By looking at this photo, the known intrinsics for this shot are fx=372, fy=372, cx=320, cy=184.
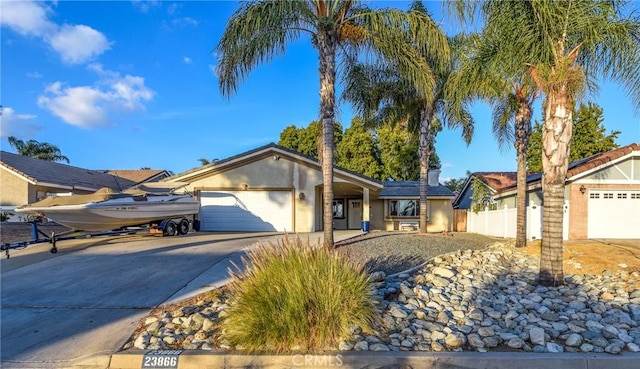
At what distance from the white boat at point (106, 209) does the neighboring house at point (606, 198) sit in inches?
657

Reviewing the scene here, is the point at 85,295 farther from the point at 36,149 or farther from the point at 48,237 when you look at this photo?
the point at 36,149

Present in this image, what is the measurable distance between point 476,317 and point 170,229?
1270 centimetres

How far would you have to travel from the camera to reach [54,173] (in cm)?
2152

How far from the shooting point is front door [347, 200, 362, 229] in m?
25.6

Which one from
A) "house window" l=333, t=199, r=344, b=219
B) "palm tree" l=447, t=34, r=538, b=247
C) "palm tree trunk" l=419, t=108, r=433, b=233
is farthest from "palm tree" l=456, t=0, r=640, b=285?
"house window" l=333, t=199, r=344, b=219

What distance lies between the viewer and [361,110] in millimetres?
13211

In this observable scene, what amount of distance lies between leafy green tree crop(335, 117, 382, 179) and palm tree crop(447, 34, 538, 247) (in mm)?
19245

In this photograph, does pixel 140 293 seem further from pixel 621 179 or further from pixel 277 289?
pixel 621 179

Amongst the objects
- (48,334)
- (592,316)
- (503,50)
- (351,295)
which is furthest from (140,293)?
(503,50)

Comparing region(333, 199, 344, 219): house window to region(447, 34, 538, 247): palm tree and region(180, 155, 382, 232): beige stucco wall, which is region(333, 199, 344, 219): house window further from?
region(447, 34, 538, 247): palm tree

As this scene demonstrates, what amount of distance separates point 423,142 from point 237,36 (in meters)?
Result: 10.8

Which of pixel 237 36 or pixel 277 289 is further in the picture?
pixel 237 36

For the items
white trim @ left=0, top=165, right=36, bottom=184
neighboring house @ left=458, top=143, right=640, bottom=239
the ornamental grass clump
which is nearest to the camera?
the ornamental grass clump

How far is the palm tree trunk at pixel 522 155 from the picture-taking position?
13.2m
